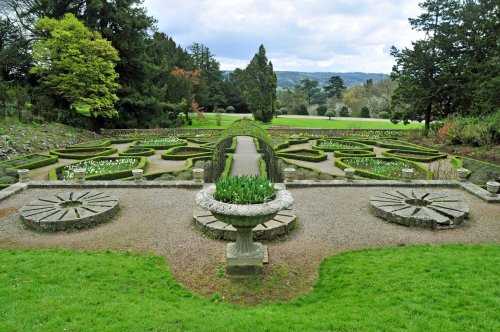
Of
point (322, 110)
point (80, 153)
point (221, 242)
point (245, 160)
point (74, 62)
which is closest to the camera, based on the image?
point (221, 242)

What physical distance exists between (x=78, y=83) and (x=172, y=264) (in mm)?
26275

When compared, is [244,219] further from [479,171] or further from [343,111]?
[343,111]

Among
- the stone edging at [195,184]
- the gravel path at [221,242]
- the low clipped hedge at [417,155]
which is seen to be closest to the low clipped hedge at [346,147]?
the low clipped hedge at [417,155]

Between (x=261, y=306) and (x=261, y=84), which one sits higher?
(x=261, y=84)

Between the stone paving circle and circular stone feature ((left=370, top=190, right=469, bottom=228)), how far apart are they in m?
2.86

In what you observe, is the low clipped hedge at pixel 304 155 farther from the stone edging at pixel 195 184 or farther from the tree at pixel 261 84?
the tree at pixel 261 84

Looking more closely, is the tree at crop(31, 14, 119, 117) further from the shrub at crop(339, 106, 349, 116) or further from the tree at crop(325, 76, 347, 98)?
the tree at crop(325, 76, 347, 98)

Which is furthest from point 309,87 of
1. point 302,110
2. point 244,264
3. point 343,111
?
point 244,264

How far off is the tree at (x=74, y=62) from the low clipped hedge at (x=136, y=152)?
9.82 m

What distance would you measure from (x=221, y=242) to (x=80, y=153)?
16906mm

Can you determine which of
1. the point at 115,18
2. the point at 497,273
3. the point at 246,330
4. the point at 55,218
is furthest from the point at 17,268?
the point at 115,18

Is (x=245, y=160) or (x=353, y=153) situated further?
(x=353, y=153)

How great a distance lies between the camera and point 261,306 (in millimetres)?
5859

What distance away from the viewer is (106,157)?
18.9 meters
